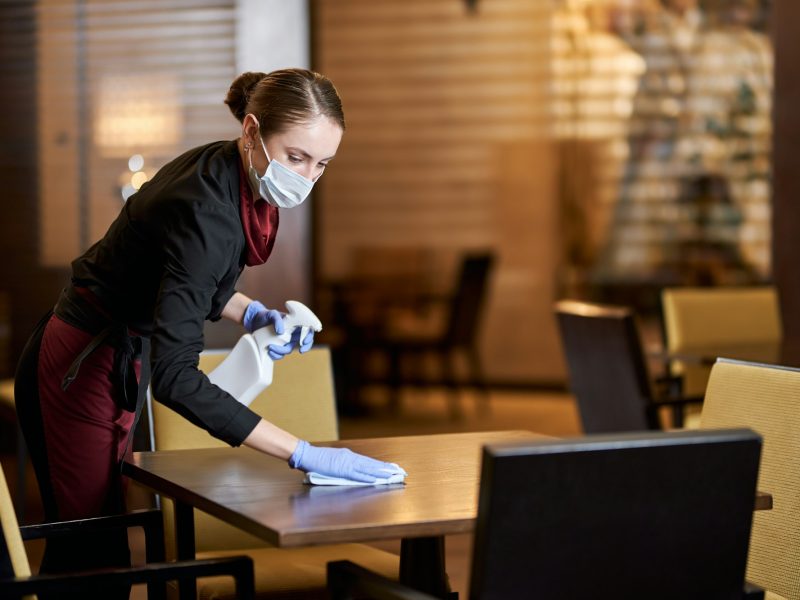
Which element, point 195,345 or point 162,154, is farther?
point 162,154

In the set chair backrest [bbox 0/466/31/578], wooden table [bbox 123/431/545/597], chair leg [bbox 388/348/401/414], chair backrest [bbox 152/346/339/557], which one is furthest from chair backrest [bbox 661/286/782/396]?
chair leg [bbox 388/348/401/414]

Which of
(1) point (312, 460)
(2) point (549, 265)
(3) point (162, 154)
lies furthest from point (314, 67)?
(2) point (549, 265)

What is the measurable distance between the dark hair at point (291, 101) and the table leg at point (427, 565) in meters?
0.72

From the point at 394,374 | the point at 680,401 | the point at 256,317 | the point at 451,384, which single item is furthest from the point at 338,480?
the point at 394,374

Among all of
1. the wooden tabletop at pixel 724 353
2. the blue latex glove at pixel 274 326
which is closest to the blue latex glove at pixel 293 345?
the blue latex glove at pixel 274 326

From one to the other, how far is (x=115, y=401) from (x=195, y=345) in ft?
1.33

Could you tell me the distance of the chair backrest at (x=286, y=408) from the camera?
259 cm

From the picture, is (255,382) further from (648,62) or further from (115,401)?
(648,62)

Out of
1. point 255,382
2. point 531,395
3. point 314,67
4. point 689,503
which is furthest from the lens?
point 531,395

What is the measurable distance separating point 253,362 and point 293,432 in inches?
20.0

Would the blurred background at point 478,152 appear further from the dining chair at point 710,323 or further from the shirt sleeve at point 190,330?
the shirt sleeve at point 190,330

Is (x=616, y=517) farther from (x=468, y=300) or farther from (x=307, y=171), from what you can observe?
(x=468, y=300)

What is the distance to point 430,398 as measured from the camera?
26.3 feet

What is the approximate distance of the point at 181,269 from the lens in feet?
6.38
